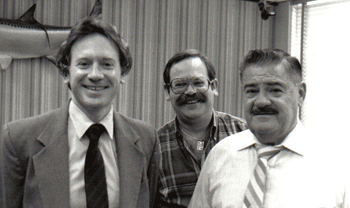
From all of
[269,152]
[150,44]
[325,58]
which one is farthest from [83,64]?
[325,58]

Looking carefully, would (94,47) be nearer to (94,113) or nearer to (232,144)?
(94,113)

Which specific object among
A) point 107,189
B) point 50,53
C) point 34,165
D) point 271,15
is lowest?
point 107,189

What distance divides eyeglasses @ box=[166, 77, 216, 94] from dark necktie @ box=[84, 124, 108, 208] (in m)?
0.60

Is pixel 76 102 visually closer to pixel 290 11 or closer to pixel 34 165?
pixel 34 165

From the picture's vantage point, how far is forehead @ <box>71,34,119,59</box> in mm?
1702

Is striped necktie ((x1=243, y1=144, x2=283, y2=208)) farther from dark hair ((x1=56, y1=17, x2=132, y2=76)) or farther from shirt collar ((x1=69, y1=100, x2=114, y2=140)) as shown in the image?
dark hair ((x1=56, y1=17, x2=132, y2=76))

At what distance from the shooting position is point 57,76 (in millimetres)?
3426

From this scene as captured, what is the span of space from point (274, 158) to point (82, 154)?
2.50ft

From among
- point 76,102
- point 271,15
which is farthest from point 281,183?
point 271,15

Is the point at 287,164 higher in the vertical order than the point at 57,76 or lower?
lower

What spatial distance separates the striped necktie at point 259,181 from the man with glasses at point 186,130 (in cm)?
60

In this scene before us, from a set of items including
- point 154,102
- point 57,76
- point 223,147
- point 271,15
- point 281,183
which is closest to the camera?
point 281,183

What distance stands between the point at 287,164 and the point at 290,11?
11.5 feet

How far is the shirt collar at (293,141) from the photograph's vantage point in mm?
1576
